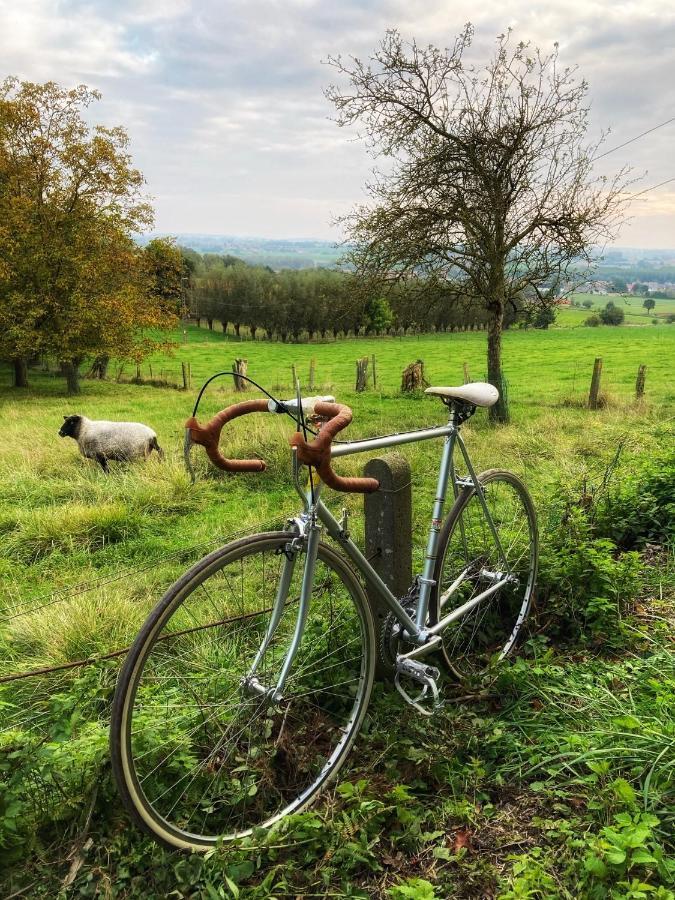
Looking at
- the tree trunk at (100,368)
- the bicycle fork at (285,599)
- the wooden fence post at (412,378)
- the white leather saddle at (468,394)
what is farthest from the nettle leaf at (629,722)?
the tree trunk at (100,368)

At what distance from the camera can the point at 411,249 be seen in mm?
13789

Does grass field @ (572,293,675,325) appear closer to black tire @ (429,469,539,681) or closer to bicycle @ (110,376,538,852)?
black tire @ (429,469,539,681)

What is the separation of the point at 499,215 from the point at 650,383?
14031 mm

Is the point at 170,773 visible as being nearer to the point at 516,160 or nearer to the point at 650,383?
the point at 516,160

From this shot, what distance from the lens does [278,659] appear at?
234 cm

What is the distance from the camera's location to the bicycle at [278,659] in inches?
76.1

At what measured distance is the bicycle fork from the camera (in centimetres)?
212

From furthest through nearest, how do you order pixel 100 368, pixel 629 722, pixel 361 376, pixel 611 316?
pixel 611 316
pixel 100 368
pixel 361 376
pixel 629 722

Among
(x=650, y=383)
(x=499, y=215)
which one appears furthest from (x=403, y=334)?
(x=499, y=215)

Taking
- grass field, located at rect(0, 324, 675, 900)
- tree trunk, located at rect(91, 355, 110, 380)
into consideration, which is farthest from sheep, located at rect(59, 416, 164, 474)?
tree trunk, located at rect(91, 355, 110, 380)

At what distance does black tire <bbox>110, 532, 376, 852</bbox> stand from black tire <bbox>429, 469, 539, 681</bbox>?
596 millimetres

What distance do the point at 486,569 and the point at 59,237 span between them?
2594cm

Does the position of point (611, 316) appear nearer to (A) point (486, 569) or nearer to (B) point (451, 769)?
(A) point (486, 569)

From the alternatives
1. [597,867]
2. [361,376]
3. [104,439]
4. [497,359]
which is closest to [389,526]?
[597,867]
